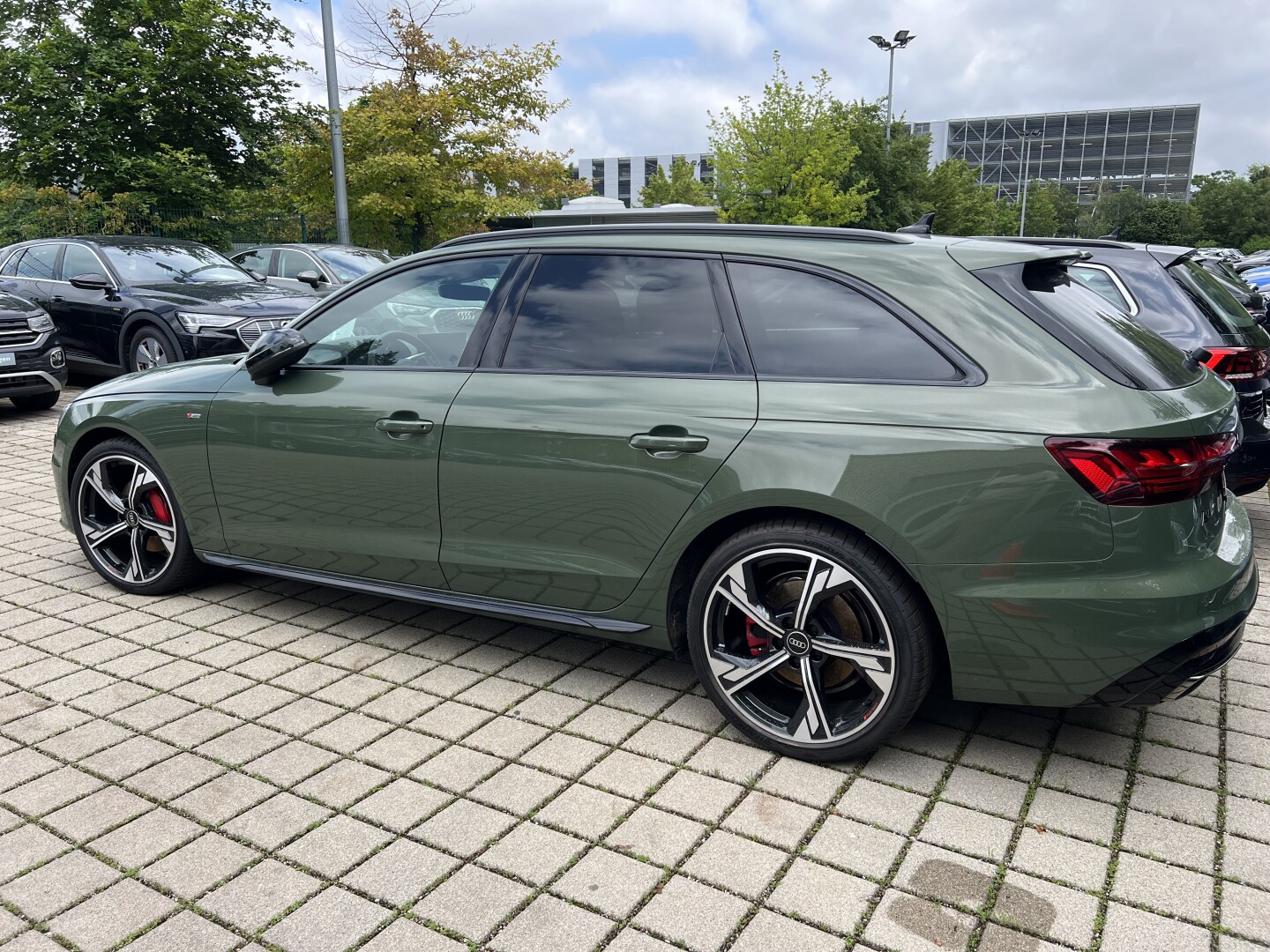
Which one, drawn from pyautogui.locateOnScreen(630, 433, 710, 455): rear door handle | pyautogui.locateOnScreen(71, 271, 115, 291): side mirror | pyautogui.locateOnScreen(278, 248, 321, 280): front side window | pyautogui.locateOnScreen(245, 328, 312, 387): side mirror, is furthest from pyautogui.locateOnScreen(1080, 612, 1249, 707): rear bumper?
pyautogui.locateOnScreen(278, 248, 321, 280): front side window

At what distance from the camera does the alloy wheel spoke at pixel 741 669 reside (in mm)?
3148

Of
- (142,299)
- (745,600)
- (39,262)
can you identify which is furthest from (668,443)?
(39,262)

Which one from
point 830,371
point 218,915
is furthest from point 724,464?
point 218,915

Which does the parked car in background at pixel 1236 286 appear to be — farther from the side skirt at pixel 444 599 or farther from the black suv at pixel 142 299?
the black suv at pixel 142 299

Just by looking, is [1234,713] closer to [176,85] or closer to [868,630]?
[868,630]

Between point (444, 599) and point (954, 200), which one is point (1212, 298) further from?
point (954, 200)

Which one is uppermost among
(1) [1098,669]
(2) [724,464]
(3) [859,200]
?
(3) [859,200]

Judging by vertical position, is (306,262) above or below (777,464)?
above

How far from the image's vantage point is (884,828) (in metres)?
2.79

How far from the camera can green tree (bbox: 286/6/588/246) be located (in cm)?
2052

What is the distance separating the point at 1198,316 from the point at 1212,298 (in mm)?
305

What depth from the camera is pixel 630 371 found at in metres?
3.40

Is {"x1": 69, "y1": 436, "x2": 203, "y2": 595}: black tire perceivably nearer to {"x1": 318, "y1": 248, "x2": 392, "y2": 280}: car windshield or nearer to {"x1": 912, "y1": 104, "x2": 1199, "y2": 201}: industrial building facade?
{"x1": 318, "y1": 248, "x2": 392, "y2": 280}: car windshield

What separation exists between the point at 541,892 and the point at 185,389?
2.98 m
